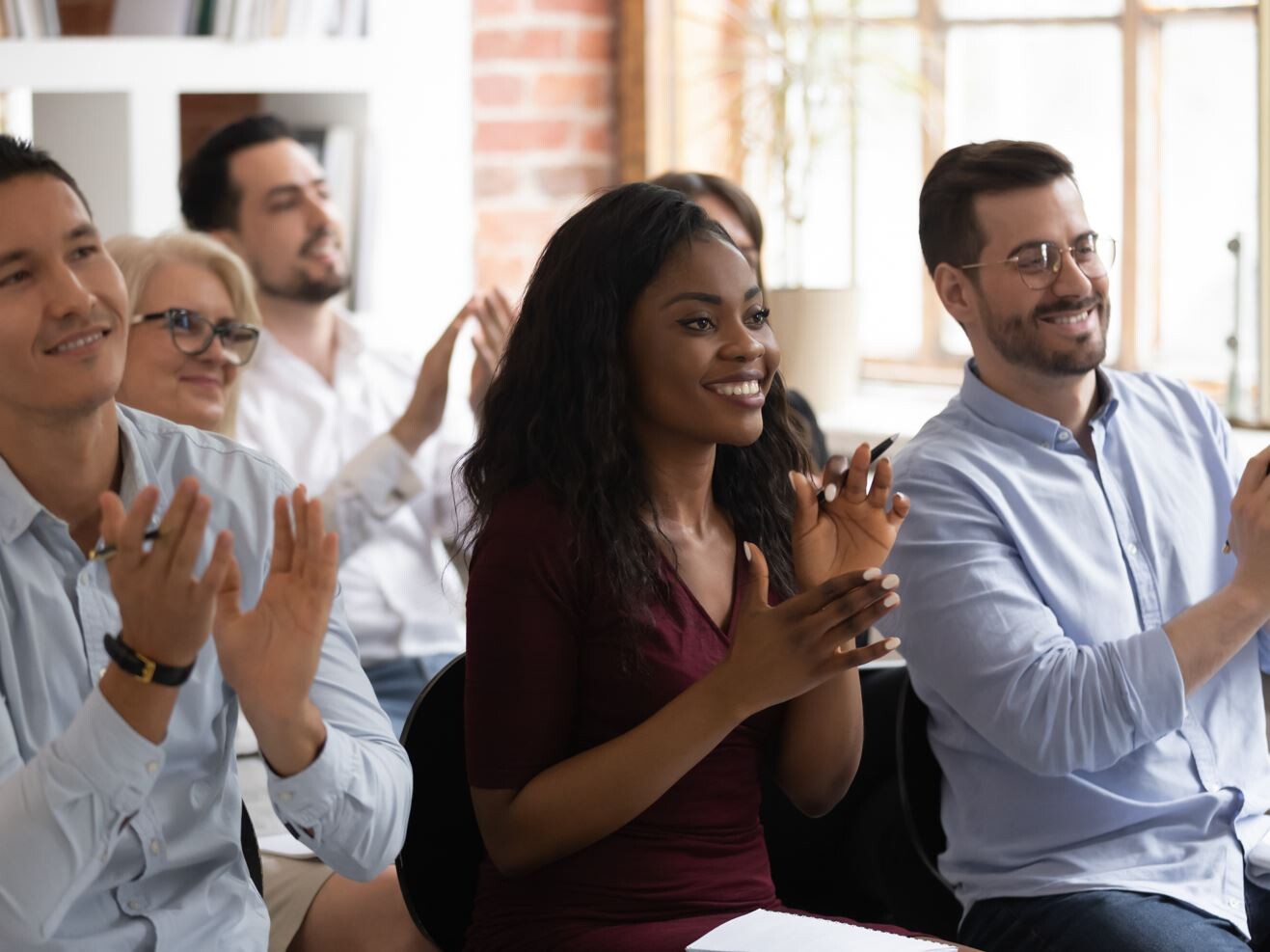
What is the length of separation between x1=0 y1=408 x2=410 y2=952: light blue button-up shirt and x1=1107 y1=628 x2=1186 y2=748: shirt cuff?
0.81 m

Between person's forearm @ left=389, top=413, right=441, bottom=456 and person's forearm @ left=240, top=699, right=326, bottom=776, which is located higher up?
person's forearm @ left=389, top=413, right=441, bottom=456

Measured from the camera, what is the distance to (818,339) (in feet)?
12.5

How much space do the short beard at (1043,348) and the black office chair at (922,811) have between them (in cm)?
42

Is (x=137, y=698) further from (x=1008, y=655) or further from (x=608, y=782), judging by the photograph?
(x=1008, y=655)

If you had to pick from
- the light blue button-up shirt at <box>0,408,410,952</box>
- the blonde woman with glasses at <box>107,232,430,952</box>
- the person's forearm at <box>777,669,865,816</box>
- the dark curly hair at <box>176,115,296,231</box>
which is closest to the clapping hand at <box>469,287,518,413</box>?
the blonde woman with glasses at <box>107,232,430,952</box>

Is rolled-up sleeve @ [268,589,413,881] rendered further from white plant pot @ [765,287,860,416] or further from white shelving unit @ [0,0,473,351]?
white shelving unit @ [0,0,473,351]

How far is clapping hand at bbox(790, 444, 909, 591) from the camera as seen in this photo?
1.70 m

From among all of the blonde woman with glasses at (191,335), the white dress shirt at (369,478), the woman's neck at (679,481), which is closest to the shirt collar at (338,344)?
the white dress shirt at (369,478)

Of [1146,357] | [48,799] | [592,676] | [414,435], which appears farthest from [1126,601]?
[1146,357]

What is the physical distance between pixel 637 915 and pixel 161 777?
0.49m

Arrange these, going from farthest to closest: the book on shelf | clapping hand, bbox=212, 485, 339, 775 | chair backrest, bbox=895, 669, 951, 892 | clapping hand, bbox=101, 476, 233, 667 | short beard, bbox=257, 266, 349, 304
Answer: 1. the book on shelf
2. short beard, bbox=257, 266, 349, 304
3. chair backrest, bbox=895, 669, 951, 892
4. clapping hand, bbox=212, 485, 339, 775
5. clapping hand, bbox=101, 476, 233, 667

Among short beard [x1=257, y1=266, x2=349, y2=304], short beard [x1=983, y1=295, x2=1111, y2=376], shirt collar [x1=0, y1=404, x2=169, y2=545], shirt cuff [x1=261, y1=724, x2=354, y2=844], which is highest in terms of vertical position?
short beard [x1=257, y1=266, x2=349, y2=304]

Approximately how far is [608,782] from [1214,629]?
72 centimetres

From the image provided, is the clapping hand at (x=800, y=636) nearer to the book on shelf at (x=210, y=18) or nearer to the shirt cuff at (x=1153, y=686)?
the shirt cuff at (x=1153, y=686)
